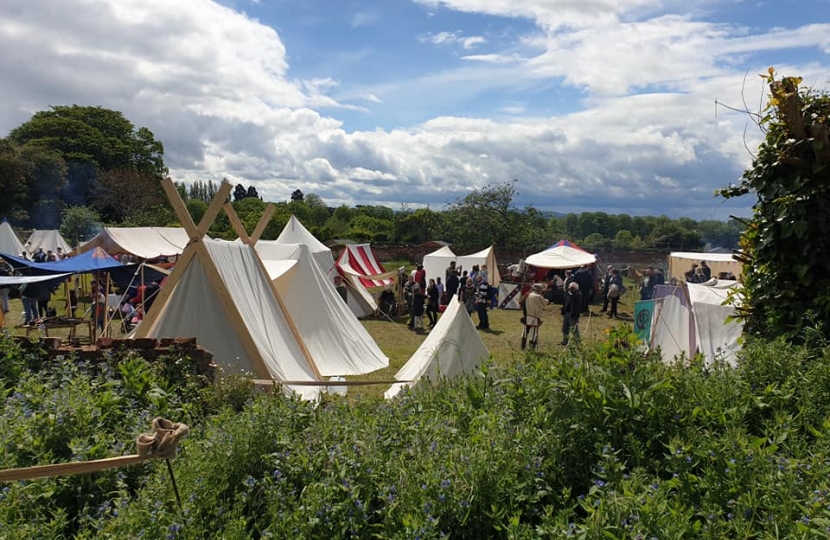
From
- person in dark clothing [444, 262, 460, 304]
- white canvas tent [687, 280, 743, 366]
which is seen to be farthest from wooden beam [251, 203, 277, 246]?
person in dark clothing [444, 262, 460, 304]

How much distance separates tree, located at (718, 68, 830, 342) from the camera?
3.95 meters

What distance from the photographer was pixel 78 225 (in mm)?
35906

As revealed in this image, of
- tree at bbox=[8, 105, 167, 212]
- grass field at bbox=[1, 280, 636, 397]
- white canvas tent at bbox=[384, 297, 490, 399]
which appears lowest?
grass field at bbox=[1, 280, 636, 397]

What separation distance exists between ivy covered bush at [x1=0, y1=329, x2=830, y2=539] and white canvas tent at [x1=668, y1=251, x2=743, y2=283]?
14.9 m

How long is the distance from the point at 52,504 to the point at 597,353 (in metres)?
2.93

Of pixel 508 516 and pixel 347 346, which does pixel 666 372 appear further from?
pixel 347 346

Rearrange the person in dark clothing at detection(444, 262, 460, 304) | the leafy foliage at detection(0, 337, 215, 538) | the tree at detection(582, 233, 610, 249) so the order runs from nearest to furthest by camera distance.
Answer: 1. the leafy foliage at detection(0, 337, 215, 538)
2. the person in dark clothing at detection(444, 262, 460, 304)
3. the tree at detection(582, 233, 610, 249)

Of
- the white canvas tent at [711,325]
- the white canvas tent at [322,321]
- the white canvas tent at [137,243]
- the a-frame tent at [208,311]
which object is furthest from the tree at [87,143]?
the white canvas tent at [711,325]

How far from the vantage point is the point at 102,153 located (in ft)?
168

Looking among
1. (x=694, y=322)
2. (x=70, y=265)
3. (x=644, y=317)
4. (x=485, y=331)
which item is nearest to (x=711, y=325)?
(x=694, y=322)

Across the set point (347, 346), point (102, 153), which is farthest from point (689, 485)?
point (102, 153)

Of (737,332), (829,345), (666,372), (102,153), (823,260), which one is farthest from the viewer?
(102,153)

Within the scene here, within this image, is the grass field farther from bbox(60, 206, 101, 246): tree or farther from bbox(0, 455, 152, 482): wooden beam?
bbox(60, 206, 101, 246): tree

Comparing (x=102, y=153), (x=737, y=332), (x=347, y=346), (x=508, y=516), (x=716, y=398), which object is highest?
(x=102, y=153)
